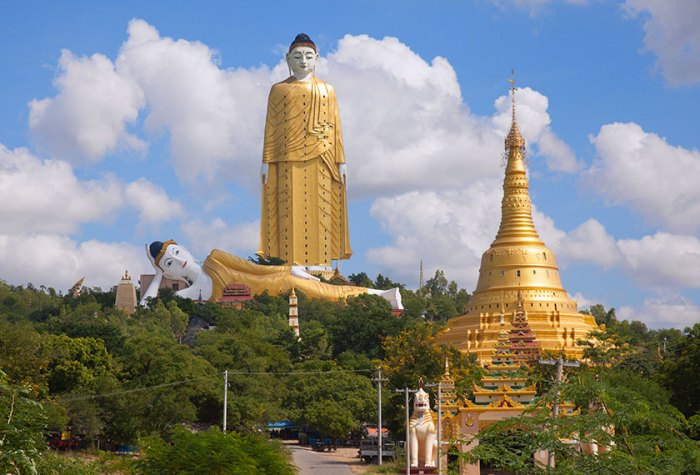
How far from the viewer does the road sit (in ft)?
122

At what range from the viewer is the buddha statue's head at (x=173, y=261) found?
9212 centimetres

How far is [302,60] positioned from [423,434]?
61970mm

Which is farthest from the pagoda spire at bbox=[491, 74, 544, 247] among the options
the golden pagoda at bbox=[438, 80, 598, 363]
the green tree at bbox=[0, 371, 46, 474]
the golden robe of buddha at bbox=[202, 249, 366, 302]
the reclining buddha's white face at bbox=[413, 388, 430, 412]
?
the green tree at bbox=[0, 371, 46, 474]

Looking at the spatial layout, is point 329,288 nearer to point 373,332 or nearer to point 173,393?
point 373,332

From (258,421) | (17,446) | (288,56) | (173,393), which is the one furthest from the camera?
(288,56)

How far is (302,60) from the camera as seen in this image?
309 feet

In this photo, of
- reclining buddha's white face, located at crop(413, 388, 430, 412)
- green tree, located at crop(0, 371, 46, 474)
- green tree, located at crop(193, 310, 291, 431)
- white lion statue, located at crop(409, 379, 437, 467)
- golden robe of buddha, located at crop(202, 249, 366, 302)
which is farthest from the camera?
golden robe of buddha, located at crop(202, 249, 366, 302)

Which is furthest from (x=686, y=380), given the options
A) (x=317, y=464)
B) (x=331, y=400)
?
(x=331, y=400)

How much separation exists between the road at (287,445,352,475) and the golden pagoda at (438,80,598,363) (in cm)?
1716

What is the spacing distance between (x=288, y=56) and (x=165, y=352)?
54673mm

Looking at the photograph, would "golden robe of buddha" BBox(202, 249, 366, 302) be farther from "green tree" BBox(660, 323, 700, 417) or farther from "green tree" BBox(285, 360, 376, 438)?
"green tree" BBox(660, 323, 700, 417)

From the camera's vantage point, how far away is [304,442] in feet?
172

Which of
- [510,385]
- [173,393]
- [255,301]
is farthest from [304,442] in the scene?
[255,301]

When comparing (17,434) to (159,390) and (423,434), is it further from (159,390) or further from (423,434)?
(159,390)
